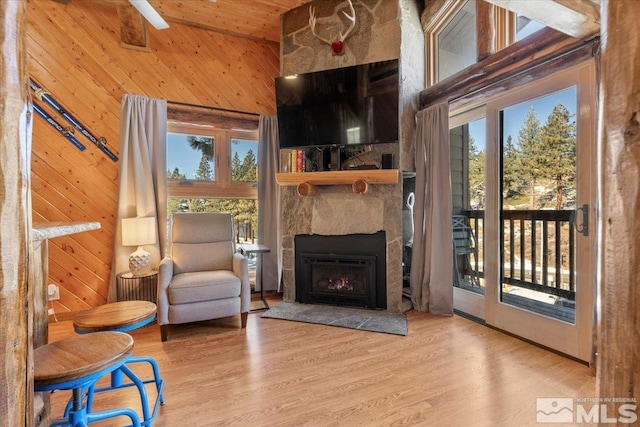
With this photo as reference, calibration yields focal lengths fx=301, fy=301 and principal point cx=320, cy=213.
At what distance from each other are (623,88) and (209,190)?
3.64 m

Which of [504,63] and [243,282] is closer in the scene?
[504,63]

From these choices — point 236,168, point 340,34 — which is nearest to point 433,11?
point 340,34

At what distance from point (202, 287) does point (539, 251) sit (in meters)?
2.97

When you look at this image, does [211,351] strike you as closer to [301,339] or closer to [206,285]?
[206,285]

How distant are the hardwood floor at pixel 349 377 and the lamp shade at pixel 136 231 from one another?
0.90 m

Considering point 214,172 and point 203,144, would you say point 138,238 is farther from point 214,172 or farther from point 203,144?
point 203,144

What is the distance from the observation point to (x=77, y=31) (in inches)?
121

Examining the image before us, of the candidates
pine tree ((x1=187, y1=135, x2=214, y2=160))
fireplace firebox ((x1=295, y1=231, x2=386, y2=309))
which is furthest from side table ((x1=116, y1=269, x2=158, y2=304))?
pine tree ((x1=187, y1=135, x2=214, y2=160))

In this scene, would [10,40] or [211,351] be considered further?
[211,351]

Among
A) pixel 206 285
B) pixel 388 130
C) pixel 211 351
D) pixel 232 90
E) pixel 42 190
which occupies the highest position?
pixel 232 90

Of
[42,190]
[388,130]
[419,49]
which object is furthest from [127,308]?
[419,49]

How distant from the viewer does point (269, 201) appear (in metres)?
3.77

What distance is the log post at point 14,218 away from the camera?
2.19 ft

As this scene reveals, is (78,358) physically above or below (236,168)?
below
